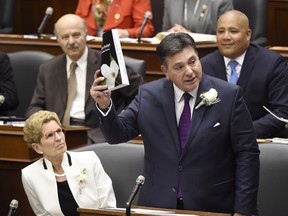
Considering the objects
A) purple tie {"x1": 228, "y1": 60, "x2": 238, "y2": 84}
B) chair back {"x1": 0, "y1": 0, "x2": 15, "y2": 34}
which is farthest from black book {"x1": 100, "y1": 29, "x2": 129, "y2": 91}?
chair back {"x1": 0, "y1": 0, "x2": 15, "y2": 34}

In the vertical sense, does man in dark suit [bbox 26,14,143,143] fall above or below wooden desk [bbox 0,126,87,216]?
above

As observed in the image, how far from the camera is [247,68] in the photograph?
16.1 feet

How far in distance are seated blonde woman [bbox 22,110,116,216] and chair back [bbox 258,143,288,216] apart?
0.70 m

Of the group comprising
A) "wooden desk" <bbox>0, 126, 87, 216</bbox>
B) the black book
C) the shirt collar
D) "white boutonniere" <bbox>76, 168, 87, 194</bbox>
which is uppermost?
the black book

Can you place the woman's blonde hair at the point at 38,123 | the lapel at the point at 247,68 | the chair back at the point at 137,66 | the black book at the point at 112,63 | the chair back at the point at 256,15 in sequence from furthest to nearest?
the chair back at the point at 256,15
the chair back at the point at 137,66
the lapel at the point at 247,68
the woman's blonde hair at the point at 38,123
the black book at the point at 112,63

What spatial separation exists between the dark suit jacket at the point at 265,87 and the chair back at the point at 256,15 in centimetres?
118

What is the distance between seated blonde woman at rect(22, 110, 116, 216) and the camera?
13.0 ft

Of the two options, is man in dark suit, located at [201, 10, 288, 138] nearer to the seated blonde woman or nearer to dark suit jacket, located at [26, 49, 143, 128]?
dark suit jacket, located at [26, 49, 143, 128]

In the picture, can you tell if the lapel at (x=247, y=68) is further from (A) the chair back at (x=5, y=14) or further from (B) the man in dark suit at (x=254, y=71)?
(A) the chair back at (x=5, y=14)

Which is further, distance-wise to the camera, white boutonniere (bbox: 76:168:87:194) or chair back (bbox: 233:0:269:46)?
chair back (bbox: 233:0:269:46)

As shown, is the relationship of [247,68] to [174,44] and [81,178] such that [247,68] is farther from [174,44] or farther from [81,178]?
[174,44]

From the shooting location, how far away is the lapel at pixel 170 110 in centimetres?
350

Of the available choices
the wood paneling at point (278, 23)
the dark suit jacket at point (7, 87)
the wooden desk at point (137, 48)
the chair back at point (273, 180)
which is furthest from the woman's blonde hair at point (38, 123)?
the wood paneling at point (278, 23)

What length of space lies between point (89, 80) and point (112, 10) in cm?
116
